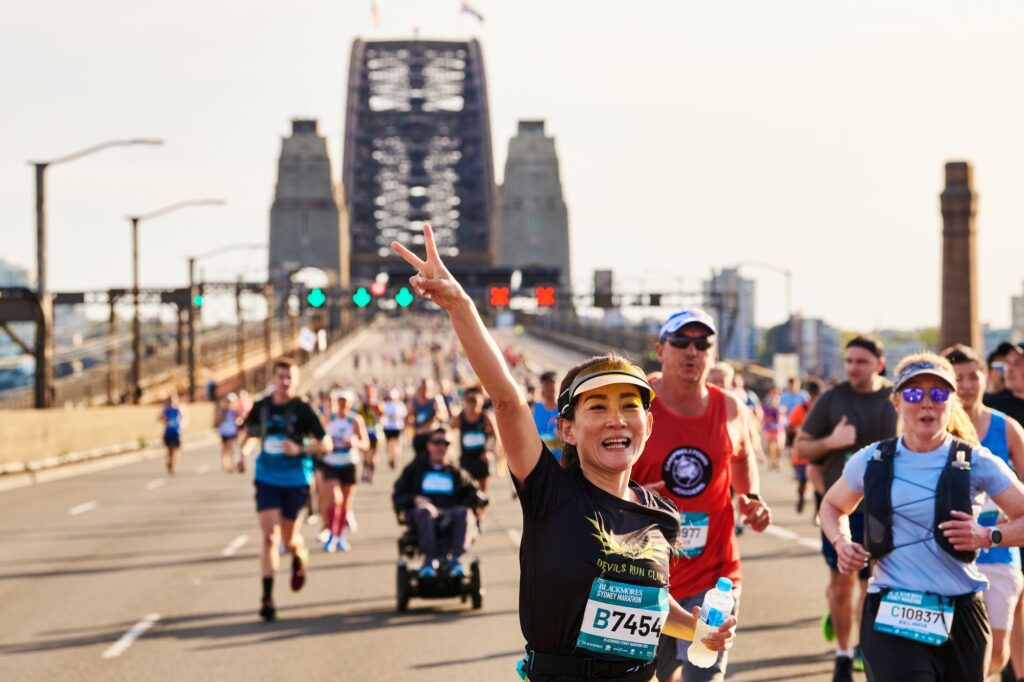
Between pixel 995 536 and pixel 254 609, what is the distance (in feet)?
26.4

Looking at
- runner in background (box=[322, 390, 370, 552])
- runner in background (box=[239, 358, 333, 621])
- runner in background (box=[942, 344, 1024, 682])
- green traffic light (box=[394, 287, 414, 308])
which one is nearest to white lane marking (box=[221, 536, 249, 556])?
runner in background (box=[322, 390, 370, 552])

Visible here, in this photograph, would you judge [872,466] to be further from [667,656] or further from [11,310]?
[11,310]

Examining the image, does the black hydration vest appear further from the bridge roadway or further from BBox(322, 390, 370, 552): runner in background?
BBox(322, 390, 370, 552): runner in background

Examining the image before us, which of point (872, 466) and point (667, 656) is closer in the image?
point (872, 466)

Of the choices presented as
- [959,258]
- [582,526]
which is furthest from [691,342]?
[959,258]

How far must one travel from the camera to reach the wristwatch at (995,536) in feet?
19.6

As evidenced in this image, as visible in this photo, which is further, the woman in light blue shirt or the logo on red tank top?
the logo on red tank top

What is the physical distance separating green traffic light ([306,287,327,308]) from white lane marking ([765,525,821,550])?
28.1m

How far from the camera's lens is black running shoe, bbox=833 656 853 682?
8945 millimetres

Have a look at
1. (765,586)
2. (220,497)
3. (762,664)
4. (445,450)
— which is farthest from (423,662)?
(220,497)

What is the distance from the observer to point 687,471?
7.00 metres

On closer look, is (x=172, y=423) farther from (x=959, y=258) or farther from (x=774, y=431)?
(x=959, y=258)

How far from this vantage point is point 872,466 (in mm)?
6207

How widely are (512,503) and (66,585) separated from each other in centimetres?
1090
